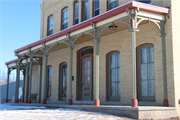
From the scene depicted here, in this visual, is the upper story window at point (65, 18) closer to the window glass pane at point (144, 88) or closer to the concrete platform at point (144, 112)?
the window glass pane at point (144, 88)

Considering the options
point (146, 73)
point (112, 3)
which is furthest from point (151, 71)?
point (112, 3)

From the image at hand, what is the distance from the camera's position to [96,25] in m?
11.1

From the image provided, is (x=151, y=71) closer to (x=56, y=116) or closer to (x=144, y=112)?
(x=144, y=112)

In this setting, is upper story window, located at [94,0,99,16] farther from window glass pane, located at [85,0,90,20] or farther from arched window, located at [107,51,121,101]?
arched window, located at [107,51,121,101]

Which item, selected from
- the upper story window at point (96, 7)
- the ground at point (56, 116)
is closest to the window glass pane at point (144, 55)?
the ground at point (56, 116)

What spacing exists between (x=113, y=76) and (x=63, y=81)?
17.0ft

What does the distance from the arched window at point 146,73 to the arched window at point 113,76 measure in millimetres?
1453

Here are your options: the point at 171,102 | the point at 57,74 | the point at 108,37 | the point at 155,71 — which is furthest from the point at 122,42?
the point at 57,74

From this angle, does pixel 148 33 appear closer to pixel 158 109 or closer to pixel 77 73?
pixel 158 109

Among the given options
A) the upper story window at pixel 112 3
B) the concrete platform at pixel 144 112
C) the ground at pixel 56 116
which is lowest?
the ground at pixel 56 116

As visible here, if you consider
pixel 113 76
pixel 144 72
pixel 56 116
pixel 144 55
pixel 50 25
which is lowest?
pixel 56 116

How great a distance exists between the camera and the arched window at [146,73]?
10633 millimetres

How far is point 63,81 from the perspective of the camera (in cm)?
1675

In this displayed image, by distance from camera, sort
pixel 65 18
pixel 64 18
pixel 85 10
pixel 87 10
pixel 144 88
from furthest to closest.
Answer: pixel 64 18
pixel 65 18
pixel 85 10
pixel 87 10
pixel 144 88
